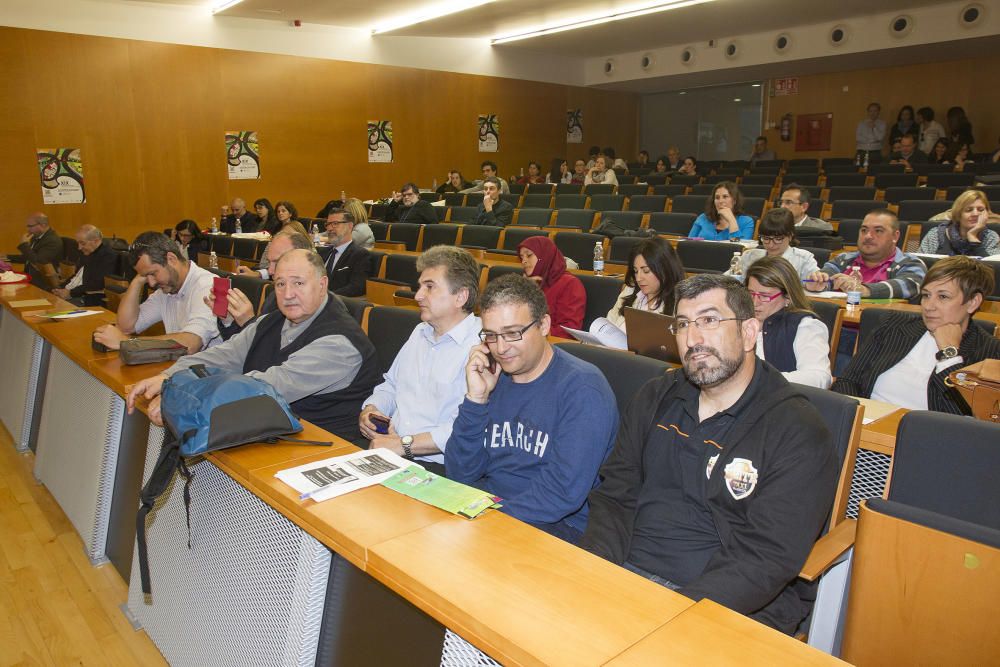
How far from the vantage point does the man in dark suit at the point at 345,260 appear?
5.32 metres

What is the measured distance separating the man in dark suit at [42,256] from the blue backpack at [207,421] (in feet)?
21.7

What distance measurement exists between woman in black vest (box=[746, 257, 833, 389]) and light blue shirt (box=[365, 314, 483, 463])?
112cm

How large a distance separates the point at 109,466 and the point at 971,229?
4.99 meters

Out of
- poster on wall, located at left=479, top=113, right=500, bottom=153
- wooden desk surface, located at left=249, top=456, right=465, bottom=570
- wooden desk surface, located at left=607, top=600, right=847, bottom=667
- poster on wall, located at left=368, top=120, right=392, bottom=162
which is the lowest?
wooden desk surface, located at left=249, top=456, right=465, bottom=570

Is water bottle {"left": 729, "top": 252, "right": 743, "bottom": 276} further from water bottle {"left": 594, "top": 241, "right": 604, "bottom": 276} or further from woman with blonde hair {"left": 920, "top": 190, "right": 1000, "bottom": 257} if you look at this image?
woman with blonde hair {"left": 920, "top": 190, "right": 1000, "bottom": 257}

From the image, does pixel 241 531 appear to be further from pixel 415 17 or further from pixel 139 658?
pixel 415 17

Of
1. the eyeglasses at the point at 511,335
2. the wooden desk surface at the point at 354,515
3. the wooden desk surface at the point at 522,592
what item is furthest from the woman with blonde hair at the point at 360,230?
the wooden desk surface at the point at 522,592

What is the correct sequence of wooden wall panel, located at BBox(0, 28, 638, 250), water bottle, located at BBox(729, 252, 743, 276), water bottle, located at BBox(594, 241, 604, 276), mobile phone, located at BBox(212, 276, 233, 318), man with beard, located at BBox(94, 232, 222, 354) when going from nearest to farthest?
mobile phone, located at BBox(212, 276, 233, 318)
man with beard, located at BBox(94, 232, 222, 354)
water bottle, located at BBox(729, 252, 743, 276)
water bottle, located at BBox(594, 241, 604, 276)
wooden wall panel, located at BBox(0, 28, 638, 250)

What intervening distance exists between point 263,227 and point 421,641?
8812 millimetres

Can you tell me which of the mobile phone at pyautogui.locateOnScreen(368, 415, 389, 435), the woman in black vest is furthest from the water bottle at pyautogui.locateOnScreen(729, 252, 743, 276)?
the mobile phone at pyautogui.locateOnScreen(368, 415, 389, 435)

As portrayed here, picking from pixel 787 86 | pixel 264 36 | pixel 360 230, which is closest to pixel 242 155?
pixel 264 36

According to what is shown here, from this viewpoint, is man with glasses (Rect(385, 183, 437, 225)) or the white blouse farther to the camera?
man with glasses (Rect(385, 183, 437, 225))

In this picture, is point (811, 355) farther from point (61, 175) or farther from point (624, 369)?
point (61, 175)

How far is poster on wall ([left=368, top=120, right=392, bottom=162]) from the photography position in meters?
12.7
